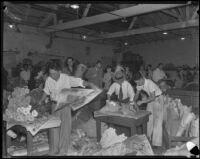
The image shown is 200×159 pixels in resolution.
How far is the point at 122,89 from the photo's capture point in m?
4.39

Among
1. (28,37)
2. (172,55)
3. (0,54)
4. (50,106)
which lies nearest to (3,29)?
(0,54)

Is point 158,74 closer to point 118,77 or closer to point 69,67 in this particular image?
point 118,77

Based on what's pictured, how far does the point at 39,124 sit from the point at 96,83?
4.54ft

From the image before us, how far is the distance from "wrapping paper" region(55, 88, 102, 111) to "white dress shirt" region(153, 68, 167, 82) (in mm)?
1396

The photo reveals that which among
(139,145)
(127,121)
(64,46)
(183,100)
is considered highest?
(64,46)

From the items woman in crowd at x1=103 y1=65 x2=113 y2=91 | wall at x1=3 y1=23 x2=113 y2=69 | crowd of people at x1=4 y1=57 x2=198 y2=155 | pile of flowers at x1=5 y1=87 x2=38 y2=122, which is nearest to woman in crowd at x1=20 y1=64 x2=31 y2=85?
crowd of people at x1=4 y1=57 x2=198 y2=155

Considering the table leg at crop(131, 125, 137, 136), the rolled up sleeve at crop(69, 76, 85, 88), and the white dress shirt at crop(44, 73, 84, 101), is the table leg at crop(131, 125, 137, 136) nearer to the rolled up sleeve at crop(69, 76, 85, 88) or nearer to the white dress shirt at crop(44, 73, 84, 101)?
the rolled up sleeve at crop(69, 76, 85, 88)

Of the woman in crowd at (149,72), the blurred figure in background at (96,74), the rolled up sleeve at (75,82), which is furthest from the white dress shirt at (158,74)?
the rolled up sleeve at (75,82)

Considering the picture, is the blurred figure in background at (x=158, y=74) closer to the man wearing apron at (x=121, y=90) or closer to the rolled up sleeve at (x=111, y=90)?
the man wearing apron at (x=121, y=90)

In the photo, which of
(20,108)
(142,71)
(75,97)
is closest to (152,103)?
(142,71)

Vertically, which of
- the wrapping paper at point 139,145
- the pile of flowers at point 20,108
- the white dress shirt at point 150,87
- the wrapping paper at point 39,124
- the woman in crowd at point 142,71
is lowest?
the wrapping paper at point 139,145

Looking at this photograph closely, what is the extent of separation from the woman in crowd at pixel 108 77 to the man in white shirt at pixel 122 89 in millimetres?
142

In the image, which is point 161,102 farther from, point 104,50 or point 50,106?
point 50,106

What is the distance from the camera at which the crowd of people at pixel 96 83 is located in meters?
3.81
